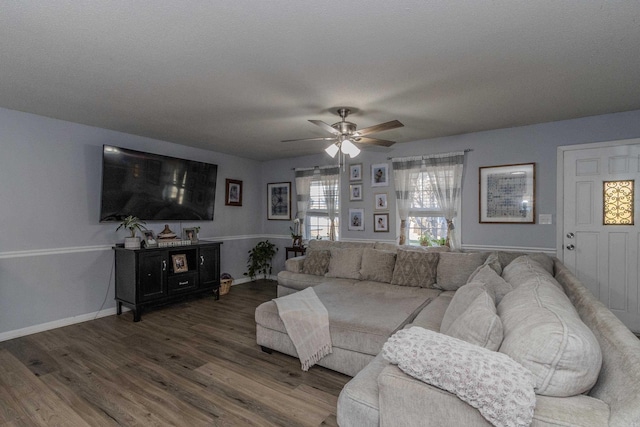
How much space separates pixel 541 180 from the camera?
3922mm

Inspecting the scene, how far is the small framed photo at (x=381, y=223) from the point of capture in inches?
197

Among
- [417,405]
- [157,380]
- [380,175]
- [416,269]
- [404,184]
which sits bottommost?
[157,380]

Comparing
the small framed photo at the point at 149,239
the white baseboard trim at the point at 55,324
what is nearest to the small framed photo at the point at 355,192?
the small framed photo at the point at 149,239

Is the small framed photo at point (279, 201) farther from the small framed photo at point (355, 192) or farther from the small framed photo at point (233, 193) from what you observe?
the small framed photo at point (355, 192)

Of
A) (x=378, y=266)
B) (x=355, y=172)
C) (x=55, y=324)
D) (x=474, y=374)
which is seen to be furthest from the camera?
(x=355, y=172)

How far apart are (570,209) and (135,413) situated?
187 inches

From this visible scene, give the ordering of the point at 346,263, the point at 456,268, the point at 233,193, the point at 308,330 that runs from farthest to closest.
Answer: the point at 233,193, the point at 346,263, the point at 456,268, the point at 308,330

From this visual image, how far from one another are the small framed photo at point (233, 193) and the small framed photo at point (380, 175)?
101 inches

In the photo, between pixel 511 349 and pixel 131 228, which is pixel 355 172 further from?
pixel 511 349

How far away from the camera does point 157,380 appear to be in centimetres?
255

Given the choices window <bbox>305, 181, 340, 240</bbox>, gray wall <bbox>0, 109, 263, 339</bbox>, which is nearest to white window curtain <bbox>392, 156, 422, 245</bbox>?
window <bbox>305, 181, 340, 240</bbox>

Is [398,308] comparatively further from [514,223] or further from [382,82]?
[514,223]

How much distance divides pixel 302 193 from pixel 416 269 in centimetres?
282

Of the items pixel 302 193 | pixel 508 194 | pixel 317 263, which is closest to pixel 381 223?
pixel 317 263
